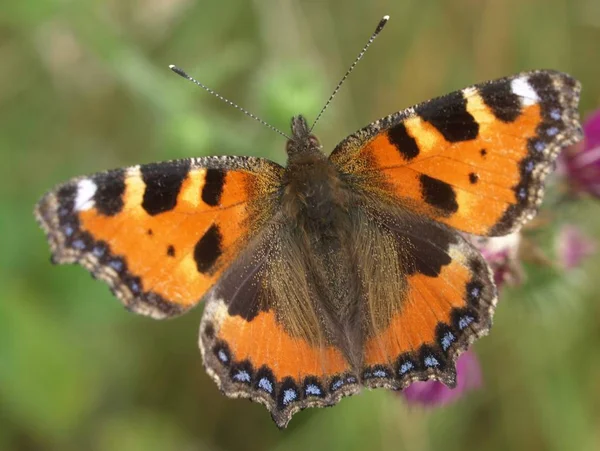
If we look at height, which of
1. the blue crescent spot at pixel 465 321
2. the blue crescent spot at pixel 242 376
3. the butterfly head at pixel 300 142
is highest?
the butterfly head at pixel 300 142

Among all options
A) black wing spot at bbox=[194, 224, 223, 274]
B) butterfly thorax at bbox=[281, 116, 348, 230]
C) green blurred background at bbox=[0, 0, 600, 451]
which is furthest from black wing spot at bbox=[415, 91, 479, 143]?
green blurred background at bbox=[0, 0, 600, 451]

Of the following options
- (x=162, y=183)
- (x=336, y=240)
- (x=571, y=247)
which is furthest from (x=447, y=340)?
(x=571, y=247)

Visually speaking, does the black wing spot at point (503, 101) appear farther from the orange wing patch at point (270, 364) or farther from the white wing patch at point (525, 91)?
the orange wing patch at point (270, 364)

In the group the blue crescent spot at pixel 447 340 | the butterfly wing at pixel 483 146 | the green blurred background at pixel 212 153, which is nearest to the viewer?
the butterfly wing at pixel 483 146

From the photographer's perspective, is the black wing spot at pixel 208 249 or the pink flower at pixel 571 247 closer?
the black wing spot at pixel 208 249

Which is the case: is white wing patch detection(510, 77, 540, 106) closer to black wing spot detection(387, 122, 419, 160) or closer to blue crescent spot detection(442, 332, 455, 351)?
black wing spot detection(387, 122, 419, 160)

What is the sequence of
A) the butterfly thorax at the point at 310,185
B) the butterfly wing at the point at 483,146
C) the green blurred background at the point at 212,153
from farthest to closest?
the green blurred background at the point at 212,153 < the butterfly thorax at the point at 310,185 < the butterfly wing at the point at 483,146

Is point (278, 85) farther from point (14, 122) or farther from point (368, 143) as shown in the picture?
point (14, 122)

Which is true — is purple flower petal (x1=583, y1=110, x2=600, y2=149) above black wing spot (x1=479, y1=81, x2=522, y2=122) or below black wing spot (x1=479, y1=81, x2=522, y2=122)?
above

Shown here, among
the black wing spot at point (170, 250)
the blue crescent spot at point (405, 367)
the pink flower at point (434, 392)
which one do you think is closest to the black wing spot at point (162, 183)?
the black wing spot at point (170, 250)
